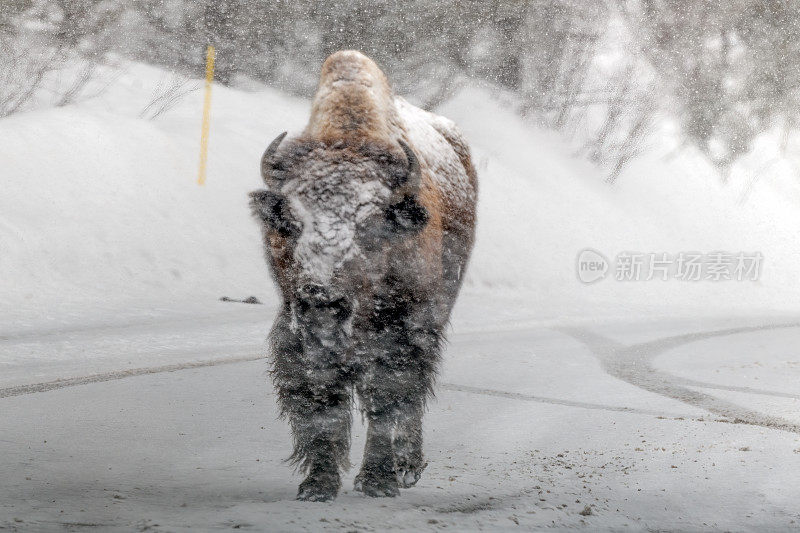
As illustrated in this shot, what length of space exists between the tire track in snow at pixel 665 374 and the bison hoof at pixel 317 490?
3.78 meters

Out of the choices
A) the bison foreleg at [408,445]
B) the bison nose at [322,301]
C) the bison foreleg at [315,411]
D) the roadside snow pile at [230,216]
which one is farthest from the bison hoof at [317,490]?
the roadside snow pile at [230,216]

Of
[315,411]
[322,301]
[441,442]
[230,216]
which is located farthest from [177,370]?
[230,216]

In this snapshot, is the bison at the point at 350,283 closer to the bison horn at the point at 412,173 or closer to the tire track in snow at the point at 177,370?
the bison horn at the point at 412,173

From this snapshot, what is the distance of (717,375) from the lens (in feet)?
32.2

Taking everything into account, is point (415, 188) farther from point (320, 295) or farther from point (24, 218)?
point (24, 218)

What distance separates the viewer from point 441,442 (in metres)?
5.91

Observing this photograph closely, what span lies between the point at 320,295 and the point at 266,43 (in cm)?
1855

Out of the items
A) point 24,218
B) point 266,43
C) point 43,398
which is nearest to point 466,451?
point 43,398

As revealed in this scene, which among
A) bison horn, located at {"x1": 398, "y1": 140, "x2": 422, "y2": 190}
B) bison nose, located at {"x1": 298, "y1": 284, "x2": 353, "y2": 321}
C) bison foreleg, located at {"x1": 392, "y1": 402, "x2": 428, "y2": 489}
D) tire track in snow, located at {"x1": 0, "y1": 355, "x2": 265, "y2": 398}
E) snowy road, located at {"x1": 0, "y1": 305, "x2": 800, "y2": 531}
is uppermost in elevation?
bison horn, located at {"x1": 398, "y1": 140, "x2": 422, "y2": 190}

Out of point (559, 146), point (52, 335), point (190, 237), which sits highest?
point (559, 146)

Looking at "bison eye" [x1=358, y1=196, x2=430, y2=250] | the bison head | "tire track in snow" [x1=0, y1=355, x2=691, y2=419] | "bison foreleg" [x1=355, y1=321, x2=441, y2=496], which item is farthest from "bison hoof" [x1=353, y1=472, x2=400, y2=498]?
"tire track in snow" [x1=0, y1=355, x2=691, y2=419]

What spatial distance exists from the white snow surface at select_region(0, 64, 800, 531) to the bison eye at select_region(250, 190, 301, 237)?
112 cm

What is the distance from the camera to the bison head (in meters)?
4.01

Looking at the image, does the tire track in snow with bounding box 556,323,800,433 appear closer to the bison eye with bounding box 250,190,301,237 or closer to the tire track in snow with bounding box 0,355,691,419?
the tire track in snow with bounding box 0,355,691,419
